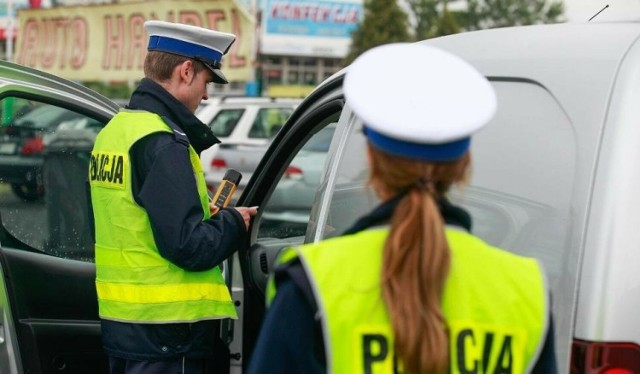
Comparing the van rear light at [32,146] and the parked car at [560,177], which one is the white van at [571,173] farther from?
the van rear light at [32,146]

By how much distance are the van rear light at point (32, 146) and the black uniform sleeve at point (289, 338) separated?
270cm

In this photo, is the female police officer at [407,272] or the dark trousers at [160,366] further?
the dark trousers at [160,366]

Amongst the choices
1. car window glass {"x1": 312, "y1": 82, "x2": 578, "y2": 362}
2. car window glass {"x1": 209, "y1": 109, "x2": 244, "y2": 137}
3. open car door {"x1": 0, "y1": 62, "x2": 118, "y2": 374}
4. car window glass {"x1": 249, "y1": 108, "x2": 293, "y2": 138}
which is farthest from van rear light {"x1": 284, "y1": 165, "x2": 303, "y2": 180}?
car window glass {"x1": 312, "y1": 82, "x2": 578, "y2": 362}

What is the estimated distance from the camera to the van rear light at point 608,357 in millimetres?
1832

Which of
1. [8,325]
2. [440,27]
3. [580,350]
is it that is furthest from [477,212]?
[440,27]

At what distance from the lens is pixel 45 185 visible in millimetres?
3736

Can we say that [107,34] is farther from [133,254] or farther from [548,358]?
[548,358]

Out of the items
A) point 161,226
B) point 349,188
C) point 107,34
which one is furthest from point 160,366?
point 107,34

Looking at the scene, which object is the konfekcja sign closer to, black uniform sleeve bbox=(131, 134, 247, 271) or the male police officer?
the male police officer

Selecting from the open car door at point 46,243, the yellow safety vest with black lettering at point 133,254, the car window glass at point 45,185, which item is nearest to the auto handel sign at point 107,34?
the car window glass at point 45,185

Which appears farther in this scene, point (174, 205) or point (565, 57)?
point (174, 205)

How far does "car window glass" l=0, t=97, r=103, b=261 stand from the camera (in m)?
3.55

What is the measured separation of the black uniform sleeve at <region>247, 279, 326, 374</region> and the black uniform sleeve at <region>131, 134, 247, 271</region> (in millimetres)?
1169

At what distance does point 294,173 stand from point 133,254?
569 cm
